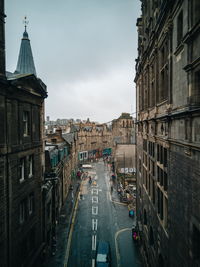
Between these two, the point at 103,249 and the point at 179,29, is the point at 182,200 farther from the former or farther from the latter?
the point at 103,249

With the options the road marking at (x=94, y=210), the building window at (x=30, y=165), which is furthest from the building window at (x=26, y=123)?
the road marking at (x=94, y=210)

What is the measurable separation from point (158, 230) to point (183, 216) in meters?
5.32

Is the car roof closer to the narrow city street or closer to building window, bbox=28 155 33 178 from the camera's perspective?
the narrow city street

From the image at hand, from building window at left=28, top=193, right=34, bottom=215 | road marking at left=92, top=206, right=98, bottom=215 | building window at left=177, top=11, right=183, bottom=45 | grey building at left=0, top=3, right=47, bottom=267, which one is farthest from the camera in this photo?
road marking at left=92, top=206, right=98, bottom=215

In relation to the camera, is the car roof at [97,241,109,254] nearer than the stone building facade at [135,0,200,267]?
No

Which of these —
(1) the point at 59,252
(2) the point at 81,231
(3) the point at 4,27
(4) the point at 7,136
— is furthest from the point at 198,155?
(2) the point at 81,231

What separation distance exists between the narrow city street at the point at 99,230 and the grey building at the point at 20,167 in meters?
5.34

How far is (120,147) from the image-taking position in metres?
48.6

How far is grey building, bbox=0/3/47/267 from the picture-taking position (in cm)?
1095

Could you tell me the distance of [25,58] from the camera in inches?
951

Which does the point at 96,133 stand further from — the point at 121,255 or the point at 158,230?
the point at 158,230

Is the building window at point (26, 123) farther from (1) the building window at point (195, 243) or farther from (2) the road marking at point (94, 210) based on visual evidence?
(2) the road marking at point (94, 210)

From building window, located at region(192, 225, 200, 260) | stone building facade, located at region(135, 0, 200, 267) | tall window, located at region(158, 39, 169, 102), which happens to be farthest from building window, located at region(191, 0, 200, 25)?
building window, located at region(192, 225, 200, 260)

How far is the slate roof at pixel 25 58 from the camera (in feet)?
78.2
